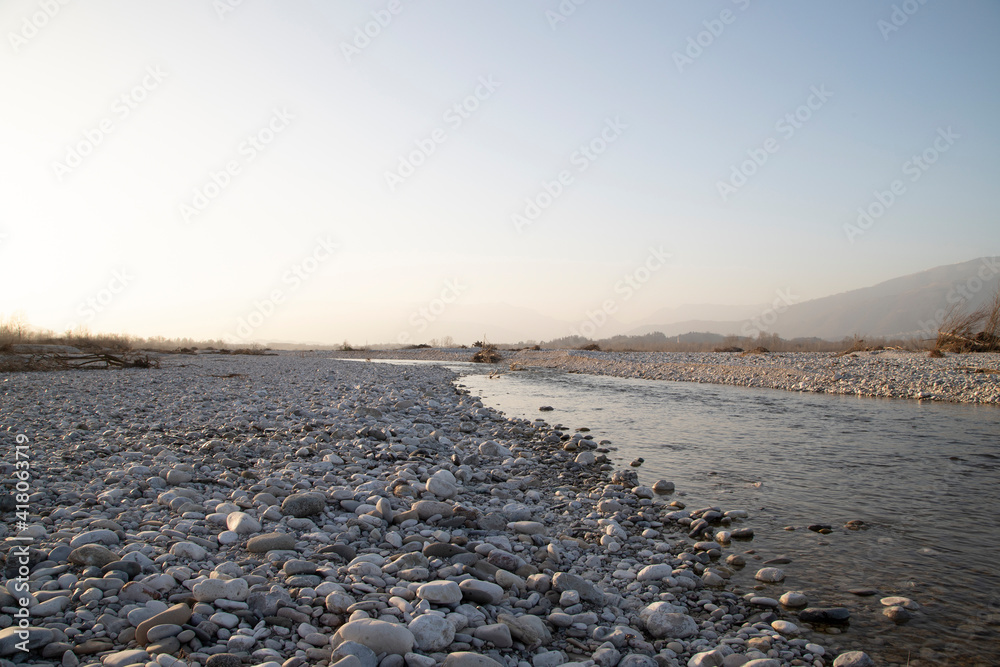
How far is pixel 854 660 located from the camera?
294 centimetres

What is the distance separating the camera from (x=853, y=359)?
73.9ft

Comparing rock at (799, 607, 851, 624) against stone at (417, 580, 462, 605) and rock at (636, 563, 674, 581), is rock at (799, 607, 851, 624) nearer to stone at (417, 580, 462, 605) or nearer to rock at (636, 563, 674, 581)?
rock at (636, 563, 674, 581)

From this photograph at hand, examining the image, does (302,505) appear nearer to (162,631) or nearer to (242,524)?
(242,524)

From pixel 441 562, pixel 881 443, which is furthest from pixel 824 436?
pixel 441 562

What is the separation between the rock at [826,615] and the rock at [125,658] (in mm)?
3998

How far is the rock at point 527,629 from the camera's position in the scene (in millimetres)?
3076

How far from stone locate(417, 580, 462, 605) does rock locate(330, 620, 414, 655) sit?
1.58ft

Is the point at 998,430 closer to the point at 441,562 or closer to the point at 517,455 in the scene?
the point at 517,455

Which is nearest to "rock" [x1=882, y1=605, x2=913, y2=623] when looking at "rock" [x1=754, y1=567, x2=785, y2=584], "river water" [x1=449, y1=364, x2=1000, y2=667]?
"river water" [x1=449, y1=364, x2=1000, y2=667]

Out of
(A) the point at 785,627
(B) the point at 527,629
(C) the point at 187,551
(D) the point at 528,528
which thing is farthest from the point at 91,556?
(A) the point at 785,627

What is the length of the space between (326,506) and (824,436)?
368 inches

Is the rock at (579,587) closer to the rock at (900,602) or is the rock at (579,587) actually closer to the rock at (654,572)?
the rock at (654,572)

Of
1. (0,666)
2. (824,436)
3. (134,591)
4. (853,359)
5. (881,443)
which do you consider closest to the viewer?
(0,666)

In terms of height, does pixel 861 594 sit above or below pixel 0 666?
below
